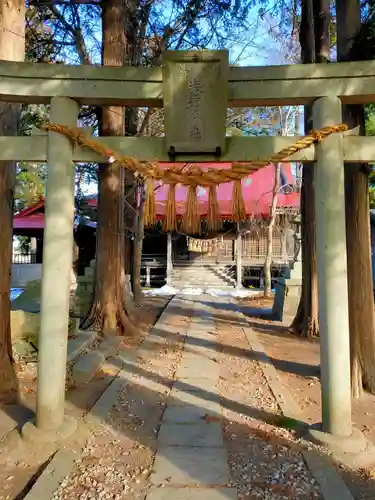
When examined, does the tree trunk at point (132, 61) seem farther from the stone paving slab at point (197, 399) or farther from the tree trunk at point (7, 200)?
the stone paving slab at point (197, 399)

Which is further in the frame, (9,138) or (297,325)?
(297,325)

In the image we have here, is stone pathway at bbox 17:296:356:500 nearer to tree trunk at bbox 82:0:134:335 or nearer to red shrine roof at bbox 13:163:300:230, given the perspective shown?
tree trunk at bbox 82:0:134:335

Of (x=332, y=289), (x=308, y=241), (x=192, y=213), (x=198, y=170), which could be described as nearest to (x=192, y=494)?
(x=332, y=289)

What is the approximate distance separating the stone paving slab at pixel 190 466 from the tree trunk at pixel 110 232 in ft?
18.4

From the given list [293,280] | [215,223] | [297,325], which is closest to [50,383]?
[215,223]

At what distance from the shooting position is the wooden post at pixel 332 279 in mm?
4094

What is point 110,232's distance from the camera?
Result: 9.58 meters

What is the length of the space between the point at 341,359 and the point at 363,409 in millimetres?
1780

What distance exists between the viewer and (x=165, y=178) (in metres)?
4.27

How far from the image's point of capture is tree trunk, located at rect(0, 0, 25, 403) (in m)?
5.00

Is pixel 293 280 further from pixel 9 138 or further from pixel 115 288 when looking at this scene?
pixel 9 138

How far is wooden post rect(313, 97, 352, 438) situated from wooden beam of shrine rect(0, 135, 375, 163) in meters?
0.17

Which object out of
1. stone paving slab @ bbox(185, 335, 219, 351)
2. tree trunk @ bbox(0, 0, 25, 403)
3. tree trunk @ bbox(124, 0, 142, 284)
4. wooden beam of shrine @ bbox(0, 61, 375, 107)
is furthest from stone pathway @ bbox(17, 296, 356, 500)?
tree trunk @ bbox(124, 0, 142, 284)

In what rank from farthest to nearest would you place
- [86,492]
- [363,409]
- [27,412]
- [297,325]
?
1. [297,325]
2. [363,409]
3. [27,412]
4. [86,492]
